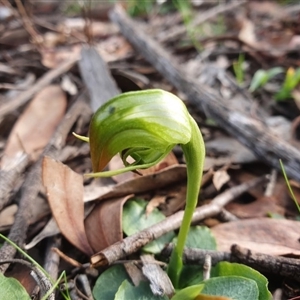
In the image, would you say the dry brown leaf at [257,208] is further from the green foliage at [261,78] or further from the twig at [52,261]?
the green foliage at [261,78]

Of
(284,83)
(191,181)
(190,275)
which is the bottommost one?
(284,83)

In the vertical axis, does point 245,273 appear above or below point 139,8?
above

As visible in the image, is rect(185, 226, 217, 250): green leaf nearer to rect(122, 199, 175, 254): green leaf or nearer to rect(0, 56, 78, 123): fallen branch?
rect(122, 199, 175, 254): green leaf

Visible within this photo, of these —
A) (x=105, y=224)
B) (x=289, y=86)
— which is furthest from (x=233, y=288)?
(x=289, y=86)

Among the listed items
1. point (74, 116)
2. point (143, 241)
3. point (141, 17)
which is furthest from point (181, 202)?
point (141, 17)

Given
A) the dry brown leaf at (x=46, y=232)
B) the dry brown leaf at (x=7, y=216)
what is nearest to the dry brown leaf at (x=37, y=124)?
the dry brown leaf at (x=7, y=216)

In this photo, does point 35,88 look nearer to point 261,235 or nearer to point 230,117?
point 230,117
